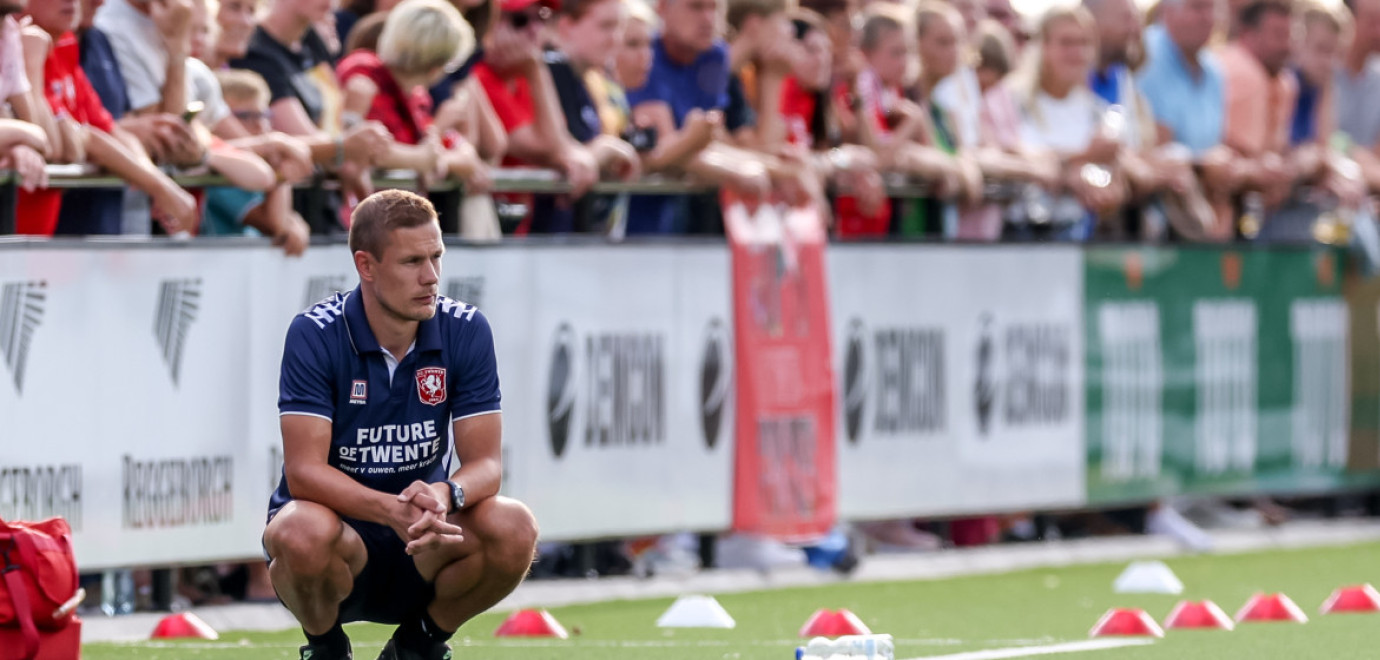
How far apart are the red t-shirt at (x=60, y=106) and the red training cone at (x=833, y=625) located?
11.0ft

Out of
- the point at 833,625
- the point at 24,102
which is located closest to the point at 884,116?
the point at 833,625

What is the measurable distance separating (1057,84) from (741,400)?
3631mm

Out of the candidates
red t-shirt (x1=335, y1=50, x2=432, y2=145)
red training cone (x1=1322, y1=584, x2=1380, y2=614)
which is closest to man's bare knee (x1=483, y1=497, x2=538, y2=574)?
red t-shirt (x1=335, y1=50, x2=432, y2=145)

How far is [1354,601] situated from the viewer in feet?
36.0

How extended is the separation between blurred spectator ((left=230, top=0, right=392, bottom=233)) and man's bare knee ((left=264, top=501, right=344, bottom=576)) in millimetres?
3782

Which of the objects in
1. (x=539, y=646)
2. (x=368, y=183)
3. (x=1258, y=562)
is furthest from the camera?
(x=1258, y=562)

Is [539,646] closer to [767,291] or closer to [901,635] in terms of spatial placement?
[901,635]

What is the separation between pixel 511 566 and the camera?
7.80 m

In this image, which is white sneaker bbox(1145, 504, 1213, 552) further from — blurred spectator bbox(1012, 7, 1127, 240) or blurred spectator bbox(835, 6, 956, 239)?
blurred spectator bbox(835, 6, 956, 239)

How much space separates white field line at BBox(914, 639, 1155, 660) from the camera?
922 cm

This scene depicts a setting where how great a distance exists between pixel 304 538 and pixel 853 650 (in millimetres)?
1601

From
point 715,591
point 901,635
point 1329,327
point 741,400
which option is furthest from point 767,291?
point 1329,327

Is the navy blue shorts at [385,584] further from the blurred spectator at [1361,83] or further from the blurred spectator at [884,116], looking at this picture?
the blurred spectator at [1361,83]

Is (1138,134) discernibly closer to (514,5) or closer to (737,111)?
(737,111)
